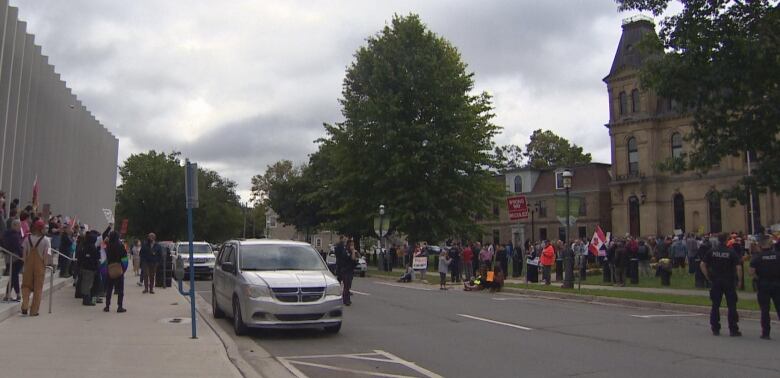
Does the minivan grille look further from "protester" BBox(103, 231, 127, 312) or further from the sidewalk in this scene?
"protester" BBox(103, 231, 127, 312)

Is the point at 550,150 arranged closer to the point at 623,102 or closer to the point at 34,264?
the point at 623,102

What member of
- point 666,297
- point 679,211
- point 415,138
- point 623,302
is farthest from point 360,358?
point 679,211

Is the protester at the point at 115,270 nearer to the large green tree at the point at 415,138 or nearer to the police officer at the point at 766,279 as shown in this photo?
the police officer at the point at 766,279

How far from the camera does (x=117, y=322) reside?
12547mm

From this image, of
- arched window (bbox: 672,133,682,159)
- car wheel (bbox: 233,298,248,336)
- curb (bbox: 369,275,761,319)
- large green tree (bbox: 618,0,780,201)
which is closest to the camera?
car wheel (bbox: 233,298,248,336)

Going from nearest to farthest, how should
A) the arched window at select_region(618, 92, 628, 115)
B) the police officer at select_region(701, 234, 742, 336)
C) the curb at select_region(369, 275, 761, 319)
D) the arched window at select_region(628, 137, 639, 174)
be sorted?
1. the police officer at select_region(701, 234, 742, 336)
2. the curb at select_region(369, 275, 761, 319)
3. the arched window at select_region(628, 137, 639, 174)
4. the arched window at select_region(618, 92, 628, 115)

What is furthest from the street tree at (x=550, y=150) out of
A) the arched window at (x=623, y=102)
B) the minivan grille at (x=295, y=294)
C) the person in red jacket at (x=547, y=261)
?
the minivan grille at (x=295, y=294)

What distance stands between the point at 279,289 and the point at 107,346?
2739 mm

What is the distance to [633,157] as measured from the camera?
195 feet

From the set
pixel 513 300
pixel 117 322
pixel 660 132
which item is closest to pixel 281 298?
pixel 117 322

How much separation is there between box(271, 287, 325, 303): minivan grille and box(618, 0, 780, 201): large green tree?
13.2 metres

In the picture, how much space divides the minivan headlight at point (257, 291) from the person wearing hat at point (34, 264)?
4.30m

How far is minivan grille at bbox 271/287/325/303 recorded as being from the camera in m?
11.0

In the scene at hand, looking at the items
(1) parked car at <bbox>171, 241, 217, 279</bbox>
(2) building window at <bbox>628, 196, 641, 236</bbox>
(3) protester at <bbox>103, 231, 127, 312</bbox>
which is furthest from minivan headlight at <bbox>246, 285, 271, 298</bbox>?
(2) building window at <bbox>628, 196, 641, 236</bbox>
